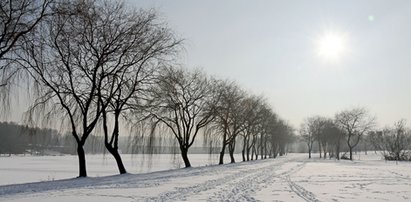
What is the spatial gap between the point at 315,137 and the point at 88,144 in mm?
74396

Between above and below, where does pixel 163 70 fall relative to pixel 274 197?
above

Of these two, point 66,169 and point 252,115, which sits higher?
point 252,115

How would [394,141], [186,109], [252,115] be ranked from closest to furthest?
[186,109] → [252,115] → [394,141]

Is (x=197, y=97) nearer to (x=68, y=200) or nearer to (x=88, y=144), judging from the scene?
(x=88, y=144)

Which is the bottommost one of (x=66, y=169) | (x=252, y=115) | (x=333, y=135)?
(x=66, y=169)

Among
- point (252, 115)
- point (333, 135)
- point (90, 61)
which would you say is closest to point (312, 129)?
point (333, 135)

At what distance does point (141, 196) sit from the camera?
1162cm

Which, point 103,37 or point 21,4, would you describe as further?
point 103,37

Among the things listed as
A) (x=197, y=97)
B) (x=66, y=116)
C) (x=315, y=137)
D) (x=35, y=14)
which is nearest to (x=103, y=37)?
(x=66, y=116)

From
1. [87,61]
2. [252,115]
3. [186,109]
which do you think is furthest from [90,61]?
[252,115]

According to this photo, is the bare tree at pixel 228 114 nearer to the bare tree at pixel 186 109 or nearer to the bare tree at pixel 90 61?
the bare tree at pixel 186 109

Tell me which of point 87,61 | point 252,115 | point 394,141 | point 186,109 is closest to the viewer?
point 87,61

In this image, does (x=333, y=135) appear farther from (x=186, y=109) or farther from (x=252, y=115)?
(x=186, y=109)

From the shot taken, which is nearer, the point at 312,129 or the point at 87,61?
the point at 87,61
